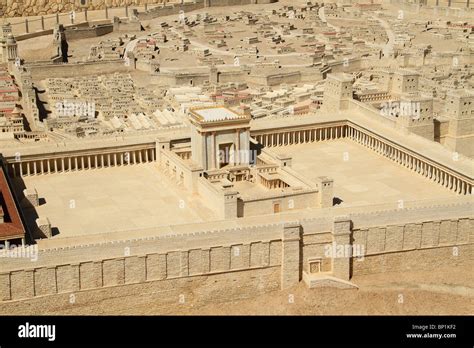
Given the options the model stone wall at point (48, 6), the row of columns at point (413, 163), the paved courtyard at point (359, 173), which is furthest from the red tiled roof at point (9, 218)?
the model stone wall at point (48, 6)

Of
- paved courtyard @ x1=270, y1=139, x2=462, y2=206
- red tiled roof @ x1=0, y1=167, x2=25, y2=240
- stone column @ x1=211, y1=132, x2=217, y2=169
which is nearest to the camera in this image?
red tiled roof @ x1=0, y1=167, x2=25, y2=240

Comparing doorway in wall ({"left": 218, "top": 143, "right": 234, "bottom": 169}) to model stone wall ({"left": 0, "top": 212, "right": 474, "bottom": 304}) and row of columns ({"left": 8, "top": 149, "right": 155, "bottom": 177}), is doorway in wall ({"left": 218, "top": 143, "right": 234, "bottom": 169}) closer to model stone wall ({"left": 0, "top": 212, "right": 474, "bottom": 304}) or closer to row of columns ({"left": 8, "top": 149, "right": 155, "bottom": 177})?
row of columns ({"left": 8, "top": 149, "right": 155, "bottom": 177})

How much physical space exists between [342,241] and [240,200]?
8.41 m

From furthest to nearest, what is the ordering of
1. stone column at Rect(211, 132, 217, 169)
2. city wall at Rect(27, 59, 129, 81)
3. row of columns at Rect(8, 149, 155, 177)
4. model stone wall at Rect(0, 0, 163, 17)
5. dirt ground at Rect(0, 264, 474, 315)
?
model stone wall at Rect(0, 0, 163, 17), city wall at Rect(27, 59, 129, 81), row of columns at Rect(8, 149, 155, 177), stone column at Rect(211, 132, 217, 169), dirt ground at Rect(0, 264, 474, 315)

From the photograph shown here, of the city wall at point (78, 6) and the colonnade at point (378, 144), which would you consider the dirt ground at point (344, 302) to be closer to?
the colonnade at point (378, 144)

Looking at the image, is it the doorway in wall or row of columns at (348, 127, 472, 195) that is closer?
row of columns at (348, 127, 472, 195)

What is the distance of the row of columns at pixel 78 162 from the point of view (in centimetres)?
6831

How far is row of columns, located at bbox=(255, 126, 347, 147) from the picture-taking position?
76750 millimetres

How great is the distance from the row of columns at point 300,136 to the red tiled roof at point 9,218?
1002 inches

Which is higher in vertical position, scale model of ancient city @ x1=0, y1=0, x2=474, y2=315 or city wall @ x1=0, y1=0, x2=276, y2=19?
city wall @ x1=0, y1=0, x2=276, y2=19

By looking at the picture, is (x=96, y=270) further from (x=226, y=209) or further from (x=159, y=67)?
(x=159, y=67)

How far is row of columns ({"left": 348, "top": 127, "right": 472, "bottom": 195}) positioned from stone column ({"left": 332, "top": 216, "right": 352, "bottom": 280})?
13.0 metres

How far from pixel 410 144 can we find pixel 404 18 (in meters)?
106

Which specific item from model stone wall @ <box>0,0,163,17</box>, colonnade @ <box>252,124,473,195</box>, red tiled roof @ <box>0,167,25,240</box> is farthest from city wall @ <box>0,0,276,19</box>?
red tiled roof @ <box>0,167,25,240</box>
